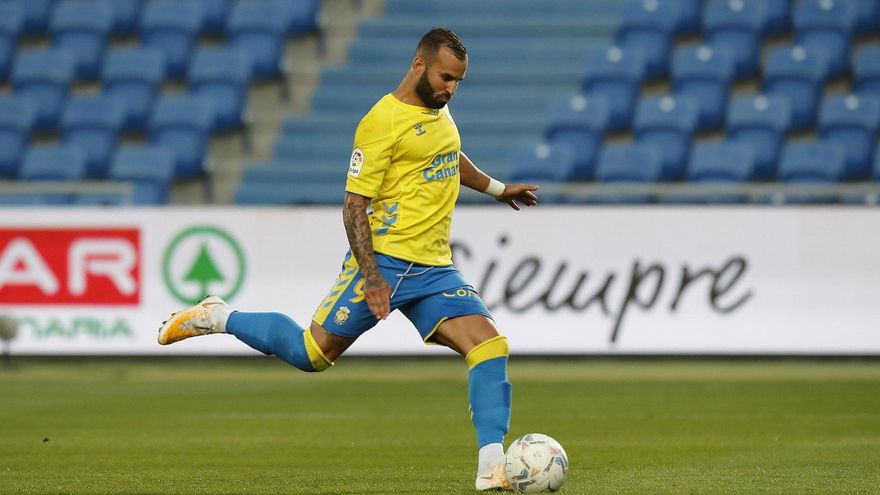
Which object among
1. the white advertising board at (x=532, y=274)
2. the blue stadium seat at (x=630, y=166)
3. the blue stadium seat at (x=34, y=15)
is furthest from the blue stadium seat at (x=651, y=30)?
the blue stadium seat at (x=34, y=15)

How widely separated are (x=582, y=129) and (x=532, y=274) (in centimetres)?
399

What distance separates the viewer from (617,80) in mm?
19484

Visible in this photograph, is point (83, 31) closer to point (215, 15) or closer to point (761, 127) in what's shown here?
point (215, 15)

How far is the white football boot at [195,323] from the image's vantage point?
719cm

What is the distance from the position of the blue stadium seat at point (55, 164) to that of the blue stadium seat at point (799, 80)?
868cm

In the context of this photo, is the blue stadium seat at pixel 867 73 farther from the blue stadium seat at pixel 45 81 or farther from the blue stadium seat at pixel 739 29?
the blue stadium seat at pixel 45 81

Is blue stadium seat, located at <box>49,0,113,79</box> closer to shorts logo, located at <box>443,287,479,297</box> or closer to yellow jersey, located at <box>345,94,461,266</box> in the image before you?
yellow jersey, located at <box>345,94,461,266</box>

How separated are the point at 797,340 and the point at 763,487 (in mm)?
8412

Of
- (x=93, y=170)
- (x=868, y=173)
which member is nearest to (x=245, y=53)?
(x=93, y=170)

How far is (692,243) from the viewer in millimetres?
15078

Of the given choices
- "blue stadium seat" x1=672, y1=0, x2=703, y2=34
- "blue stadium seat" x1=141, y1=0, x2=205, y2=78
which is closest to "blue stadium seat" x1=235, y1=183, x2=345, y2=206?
"blue stadium seat" x1=141, y1=0, x2=205, y2=78

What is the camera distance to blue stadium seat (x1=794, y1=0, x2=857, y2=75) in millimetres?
19266

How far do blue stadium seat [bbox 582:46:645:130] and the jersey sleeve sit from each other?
12807mm

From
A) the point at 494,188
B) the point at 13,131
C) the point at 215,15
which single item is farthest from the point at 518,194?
the point at 215,15
